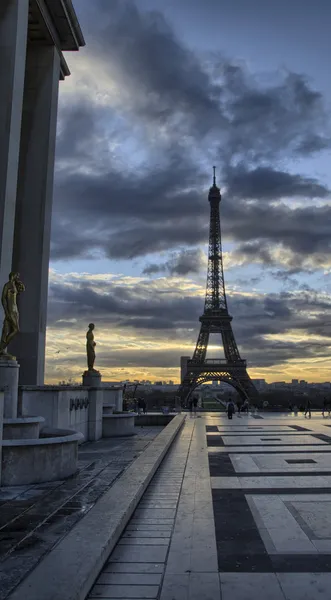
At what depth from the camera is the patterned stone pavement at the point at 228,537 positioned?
526 cm

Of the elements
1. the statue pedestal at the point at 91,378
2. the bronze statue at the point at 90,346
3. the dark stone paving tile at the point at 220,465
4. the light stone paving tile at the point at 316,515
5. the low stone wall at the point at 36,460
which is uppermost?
the bronze statue at the point at 90,346

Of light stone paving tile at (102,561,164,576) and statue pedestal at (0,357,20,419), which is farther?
statue pedestal at (0,357,20,419)

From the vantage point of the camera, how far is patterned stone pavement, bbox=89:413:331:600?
526 centimetres

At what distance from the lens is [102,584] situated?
5.34 m

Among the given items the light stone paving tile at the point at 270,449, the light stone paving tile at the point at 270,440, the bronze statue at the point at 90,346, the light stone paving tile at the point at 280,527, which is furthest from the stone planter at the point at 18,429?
the bronze statue at the point at 90,346

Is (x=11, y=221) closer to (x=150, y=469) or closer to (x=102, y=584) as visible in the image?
(x=150, y=469)

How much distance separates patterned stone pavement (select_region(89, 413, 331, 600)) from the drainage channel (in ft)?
0.04

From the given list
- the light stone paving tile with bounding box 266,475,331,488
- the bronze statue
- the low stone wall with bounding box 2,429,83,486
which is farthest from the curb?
the bronze statue

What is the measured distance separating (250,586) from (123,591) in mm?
1314

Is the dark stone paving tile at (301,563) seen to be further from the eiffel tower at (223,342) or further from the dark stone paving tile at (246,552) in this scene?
the eiffel tower at (223,342)

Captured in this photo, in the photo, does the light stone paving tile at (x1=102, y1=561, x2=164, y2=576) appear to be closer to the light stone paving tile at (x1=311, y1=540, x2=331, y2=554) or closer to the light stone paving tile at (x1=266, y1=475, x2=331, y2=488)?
the light stone paving tile at (x1=311, y1=540, x2=331, y2=554)

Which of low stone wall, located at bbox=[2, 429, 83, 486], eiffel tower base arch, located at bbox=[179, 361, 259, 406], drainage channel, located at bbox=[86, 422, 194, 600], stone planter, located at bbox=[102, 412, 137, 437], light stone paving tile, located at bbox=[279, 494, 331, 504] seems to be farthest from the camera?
eiffel tower base arch, located at bbox=[179, 361, 259, 406]

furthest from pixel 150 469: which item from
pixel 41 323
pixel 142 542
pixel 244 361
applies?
pixel 244 361

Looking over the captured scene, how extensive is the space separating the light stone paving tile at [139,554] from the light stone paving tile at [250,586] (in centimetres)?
92
